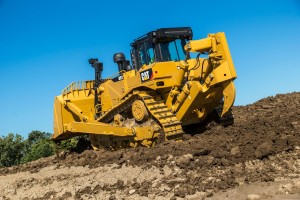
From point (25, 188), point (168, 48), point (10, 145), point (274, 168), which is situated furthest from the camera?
point (10, 145)

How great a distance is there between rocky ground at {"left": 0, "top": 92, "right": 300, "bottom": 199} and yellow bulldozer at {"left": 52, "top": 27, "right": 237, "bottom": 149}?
20.9 inches

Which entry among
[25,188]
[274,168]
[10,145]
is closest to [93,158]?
[25,188]

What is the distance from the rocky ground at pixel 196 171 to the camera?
6801mm

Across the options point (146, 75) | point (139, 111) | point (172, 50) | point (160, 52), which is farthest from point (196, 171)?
point (172, 50)

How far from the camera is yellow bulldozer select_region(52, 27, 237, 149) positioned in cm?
971

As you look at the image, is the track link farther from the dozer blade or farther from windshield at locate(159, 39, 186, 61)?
the dozer blade

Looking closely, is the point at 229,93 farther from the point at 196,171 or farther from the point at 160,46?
the point at 160,46

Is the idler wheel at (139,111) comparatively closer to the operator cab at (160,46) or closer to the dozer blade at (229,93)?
the operator cab at (160,46)

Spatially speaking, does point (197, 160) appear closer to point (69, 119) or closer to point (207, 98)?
point (207, 98)

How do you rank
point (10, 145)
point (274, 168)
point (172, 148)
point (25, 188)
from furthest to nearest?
1. point (10, 145)
2. point (25, 188)
3. point (172, 148)
4. point (274, 168)

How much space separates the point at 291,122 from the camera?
970cm

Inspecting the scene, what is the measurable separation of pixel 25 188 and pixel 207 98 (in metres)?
5.50

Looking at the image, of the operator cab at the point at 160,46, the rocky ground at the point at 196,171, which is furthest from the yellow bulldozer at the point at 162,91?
the rocky ground at the point at 196,171

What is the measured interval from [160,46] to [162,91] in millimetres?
1358
